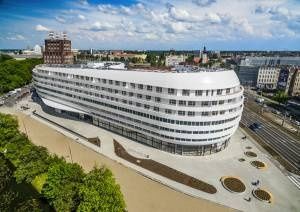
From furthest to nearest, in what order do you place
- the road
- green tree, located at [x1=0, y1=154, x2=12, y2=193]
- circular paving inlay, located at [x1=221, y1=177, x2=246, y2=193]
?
the road, circular paving inlay, located at [x1=221, y1=177, x2=246, y2=193], green tree, located at [x1=0, y1=154, x2=12, y2=193]

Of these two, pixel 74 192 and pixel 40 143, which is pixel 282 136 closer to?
pixel 74 192

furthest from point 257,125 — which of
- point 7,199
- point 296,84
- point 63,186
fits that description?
point 7,199

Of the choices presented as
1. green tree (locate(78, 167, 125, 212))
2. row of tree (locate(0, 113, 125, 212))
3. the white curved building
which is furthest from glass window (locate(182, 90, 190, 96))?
green tree (locate(78, 167, 125, 212))

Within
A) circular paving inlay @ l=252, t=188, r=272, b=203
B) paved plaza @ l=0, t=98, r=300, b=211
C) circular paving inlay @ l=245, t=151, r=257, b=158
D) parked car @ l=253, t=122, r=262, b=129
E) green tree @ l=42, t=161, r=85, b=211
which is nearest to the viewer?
green tree @ l=42, t=161, r=85, b=211

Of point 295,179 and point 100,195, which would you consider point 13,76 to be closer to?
point 100,195

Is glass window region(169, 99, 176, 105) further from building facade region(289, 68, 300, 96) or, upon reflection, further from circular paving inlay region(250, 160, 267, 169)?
building facade region(289, 68, 300, 96)
